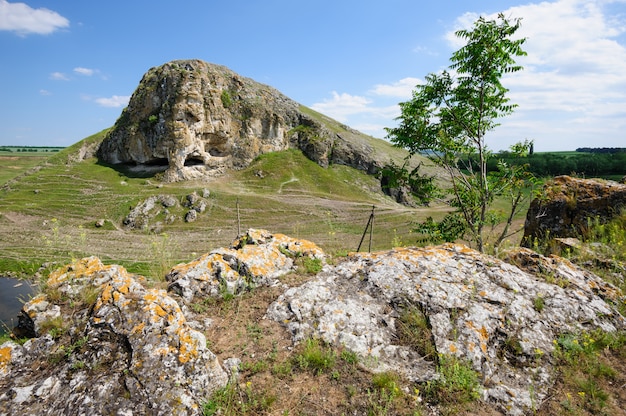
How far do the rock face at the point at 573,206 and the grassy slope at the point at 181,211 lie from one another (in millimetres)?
19537

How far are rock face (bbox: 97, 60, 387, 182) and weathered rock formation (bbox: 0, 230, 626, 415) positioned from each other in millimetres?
56689

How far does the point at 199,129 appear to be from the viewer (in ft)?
194

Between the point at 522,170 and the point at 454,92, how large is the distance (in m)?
2.67

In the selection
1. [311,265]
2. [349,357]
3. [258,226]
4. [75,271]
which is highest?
[75,271]

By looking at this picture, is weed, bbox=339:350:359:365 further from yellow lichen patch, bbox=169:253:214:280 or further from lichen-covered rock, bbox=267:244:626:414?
yellow lichen patch, bbox=169:253:214:280

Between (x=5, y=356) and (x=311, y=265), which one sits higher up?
(x=311, y=265)

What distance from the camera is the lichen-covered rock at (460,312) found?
420 cm

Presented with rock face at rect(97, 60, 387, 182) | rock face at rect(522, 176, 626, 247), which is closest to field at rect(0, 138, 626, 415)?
rock face at rect(97, 60, 387, 182)

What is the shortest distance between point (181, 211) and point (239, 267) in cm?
4327

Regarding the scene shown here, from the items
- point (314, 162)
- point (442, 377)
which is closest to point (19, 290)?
point (442, 377)

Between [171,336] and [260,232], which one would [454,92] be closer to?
[260,232]

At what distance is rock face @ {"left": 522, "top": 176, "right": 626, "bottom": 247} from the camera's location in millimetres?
8930

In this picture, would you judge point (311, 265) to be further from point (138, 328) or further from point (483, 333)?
point (138, 328)

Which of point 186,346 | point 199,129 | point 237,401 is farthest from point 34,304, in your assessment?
point 199,129
